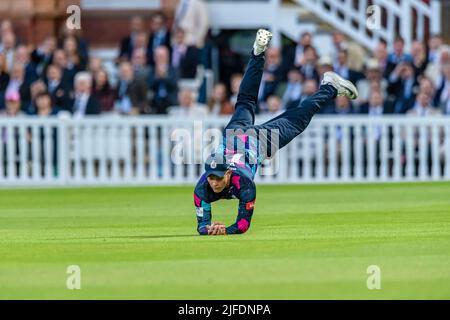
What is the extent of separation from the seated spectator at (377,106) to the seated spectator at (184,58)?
344 cm

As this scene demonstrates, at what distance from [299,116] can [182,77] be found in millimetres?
10180

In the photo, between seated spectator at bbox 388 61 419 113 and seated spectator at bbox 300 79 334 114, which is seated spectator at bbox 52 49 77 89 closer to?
seated spectator at bbox 300 79 334 114

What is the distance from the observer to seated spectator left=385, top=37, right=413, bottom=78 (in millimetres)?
25078

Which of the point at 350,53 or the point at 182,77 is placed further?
the point at 182,77

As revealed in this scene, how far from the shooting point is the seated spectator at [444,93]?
24.1 m

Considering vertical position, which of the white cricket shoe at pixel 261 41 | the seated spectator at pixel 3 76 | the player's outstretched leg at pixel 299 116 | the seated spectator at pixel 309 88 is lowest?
the player's outstretched leg at pixel 299 116

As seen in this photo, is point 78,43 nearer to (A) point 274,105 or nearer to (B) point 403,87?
(A) point 274,105

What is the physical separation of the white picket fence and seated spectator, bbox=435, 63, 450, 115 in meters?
0.79

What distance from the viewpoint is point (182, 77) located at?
25.9 meters

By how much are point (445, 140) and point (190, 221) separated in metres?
7.91

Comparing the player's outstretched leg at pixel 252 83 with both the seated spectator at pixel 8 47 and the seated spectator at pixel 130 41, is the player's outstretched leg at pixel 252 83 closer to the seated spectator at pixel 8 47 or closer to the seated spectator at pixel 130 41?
the seated spectator at pixel 130 41

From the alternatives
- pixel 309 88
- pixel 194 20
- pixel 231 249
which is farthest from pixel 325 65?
pixel 231 249

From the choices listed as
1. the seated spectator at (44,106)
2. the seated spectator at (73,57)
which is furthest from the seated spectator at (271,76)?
the seated spectator at (44,106)

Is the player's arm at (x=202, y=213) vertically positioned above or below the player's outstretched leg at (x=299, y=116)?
below
